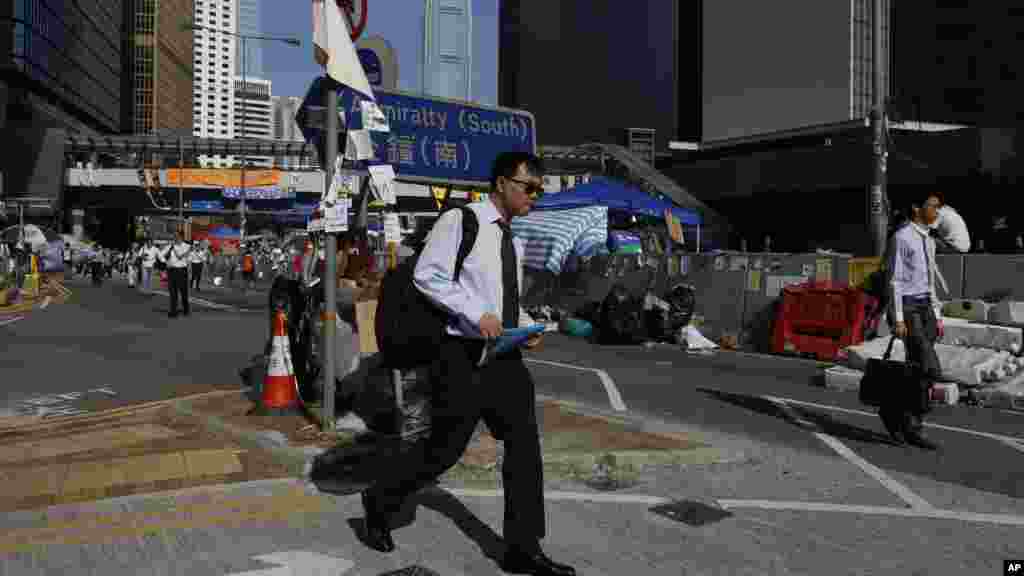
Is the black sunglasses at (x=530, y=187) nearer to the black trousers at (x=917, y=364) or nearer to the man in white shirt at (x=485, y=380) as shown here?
the man in white shirt at (x=485, y=380)

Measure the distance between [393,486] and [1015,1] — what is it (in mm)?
49768

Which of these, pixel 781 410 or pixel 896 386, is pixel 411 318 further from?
pixel 781 410

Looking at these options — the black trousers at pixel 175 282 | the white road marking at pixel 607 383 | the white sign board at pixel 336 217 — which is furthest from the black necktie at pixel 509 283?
the black trousers at pixel 175 282

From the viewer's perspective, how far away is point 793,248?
1553 inches

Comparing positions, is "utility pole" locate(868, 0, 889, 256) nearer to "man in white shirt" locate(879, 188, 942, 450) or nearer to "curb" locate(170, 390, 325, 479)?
"man in white shirt" locate(879, 188, 942, 450)

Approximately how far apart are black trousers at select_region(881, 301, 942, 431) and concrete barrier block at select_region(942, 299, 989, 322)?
4.40 metres

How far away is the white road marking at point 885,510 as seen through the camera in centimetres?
453

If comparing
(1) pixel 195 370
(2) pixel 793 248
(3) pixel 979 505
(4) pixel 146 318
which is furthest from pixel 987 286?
(2) pixel 793 248

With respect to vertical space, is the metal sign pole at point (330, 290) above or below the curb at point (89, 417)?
above

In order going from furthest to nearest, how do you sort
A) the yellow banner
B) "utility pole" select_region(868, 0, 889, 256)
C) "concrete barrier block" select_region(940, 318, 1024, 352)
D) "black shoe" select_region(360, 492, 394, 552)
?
the yellow banner → "utility pole" select_region(868, 0, 889, 256) → "concrete barrier block" select_region(940, 318, 1024, 352) → "black shoe" select_region(360, 492, 394, 552)

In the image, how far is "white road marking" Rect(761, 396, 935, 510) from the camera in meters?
4.89

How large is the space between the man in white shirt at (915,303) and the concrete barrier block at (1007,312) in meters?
4.06

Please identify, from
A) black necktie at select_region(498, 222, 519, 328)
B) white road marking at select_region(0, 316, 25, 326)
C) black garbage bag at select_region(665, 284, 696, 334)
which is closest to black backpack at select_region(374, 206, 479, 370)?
black necktie at select_region(498, 222, 519, 328)

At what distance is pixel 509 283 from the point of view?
379 cm
